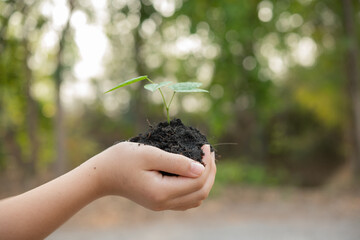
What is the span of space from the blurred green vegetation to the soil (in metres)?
5.62

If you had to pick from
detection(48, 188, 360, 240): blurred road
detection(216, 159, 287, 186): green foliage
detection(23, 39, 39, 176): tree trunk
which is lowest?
detection(216, 159, 287, 186): green foliage

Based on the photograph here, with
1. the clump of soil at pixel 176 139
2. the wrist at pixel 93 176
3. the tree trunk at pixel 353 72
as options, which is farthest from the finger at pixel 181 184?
the tree trunk at pixel 353 72

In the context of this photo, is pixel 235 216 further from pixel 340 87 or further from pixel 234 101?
pixel 340 87

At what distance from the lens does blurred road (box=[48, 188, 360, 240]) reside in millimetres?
5715

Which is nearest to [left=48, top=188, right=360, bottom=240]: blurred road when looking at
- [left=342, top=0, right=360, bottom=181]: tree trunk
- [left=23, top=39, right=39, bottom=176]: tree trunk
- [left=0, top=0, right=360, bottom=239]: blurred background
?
[left=0, top=0, right=360, bottom=239]: blurred background

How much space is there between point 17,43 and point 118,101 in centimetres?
871

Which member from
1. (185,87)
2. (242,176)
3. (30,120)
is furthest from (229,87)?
(185,87)

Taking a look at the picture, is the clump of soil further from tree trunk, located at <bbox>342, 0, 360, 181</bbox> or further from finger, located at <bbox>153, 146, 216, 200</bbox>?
tree trunk, located at <bbox>342, 0, 360, 181</bbox>

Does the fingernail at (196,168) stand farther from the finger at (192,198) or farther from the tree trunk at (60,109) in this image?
the tree trunk at (60,109)

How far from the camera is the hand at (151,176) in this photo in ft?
4.59

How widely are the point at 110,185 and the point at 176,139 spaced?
0.38 m

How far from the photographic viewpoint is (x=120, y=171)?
1.44 m

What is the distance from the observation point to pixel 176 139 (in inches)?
63.7

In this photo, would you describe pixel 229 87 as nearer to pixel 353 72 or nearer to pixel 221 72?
pixel 221 72
